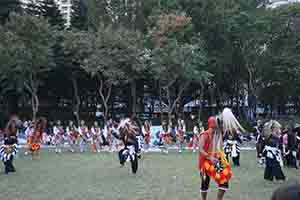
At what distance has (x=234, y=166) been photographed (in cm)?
1642

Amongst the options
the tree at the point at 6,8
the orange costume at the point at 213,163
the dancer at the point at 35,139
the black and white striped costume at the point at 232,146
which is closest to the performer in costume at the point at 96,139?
the dancer at the point at 35,139

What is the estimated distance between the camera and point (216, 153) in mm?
8625

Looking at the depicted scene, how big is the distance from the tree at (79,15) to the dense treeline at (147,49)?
0.30 feet

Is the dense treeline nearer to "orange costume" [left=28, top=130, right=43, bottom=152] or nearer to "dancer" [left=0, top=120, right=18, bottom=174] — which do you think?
"orange costume" [left=28, top=130, right=43, bottom=152]

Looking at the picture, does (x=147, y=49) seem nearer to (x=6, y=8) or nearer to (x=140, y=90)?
(x=140, y=90)

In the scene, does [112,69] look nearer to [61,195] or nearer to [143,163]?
[143,163]

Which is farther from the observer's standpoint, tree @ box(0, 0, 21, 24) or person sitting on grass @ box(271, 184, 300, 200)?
tree @ box(0, 0, 21, 24)

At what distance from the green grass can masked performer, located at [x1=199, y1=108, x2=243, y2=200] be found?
1.29 metres

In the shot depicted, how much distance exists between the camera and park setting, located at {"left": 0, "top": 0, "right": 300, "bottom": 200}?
42.7 feet

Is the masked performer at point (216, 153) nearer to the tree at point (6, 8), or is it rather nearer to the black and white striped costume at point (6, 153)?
the black and white striped costume at point (6, 153)

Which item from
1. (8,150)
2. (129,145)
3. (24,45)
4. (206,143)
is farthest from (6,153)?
(24,45)

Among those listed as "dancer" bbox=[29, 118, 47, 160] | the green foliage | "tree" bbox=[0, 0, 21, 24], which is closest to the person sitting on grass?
"dancer" bbox=[29, 118, 47, 160]

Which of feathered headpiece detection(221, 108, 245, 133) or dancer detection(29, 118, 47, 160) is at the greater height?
feathered headpiece detection(221, 108, 245, 133)

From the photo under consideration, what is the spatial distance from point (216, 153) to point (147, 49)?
85.6 feet
